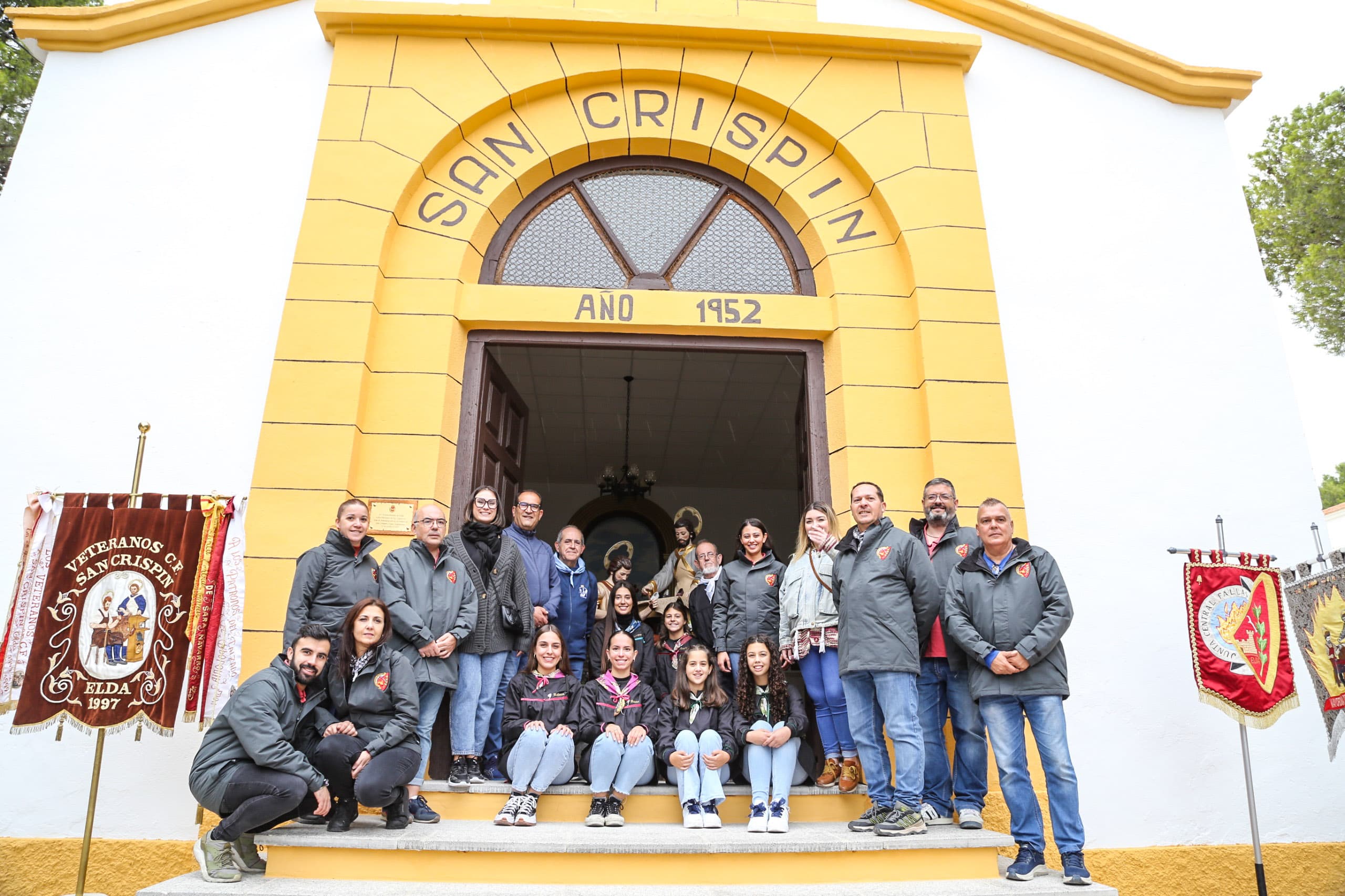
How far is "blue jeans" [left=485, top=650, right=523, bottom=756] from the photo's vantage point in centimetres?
523

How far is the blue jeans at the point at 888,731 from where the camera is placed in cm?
442

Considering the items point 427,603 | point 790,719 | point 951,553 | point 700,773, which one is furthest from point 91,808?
point 951,553

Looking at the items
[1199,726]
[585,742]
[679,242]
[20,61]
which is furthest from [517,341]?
[20,61]

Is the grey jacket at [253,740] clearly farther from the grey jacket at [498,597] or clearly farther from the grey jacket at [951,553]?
the grey jacket at [951,553]

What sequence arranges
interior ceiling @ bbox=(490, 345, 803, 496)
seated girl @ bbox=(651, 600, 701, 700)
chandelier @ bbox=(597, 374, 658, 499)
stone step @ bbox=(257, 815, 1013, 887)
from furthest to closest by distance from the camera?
chandelier @ bbox=(597, 374, 658, 499), interior ceiling @ bbox=(490, 345, 803, 496), seated girl @ bbox=(651, 600, 701, 700), stone step @ bbox=(257, 815, 1013, 887)

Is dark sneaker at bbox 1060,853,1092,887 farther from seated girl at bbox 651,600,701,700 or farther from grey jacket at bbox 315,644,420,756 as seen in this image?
grey jacket at bbox 315,644,420,756

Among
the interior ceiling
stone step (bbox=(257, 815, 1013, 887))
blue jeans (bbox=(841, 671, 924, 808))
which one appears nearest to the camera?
stone step (bbox=(257, 815, 1013, 887))

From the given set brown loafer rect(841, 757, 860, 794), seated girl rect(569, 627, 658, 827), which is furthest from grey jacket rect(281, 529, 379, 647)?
brown loafer rect(841, 757, 860, 794)

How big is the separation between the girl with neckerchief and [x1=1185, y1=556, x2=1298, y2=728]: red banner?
2192mm

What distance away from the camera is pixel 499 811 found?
4.66 meters

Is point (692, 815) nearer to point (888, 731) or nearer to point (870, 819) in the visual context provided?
point (870, 819)

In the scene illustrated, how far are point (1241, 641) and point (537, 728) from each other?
4.18 m

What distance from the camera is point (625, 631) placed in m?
5.73

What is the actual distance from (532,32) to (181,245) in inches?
119
